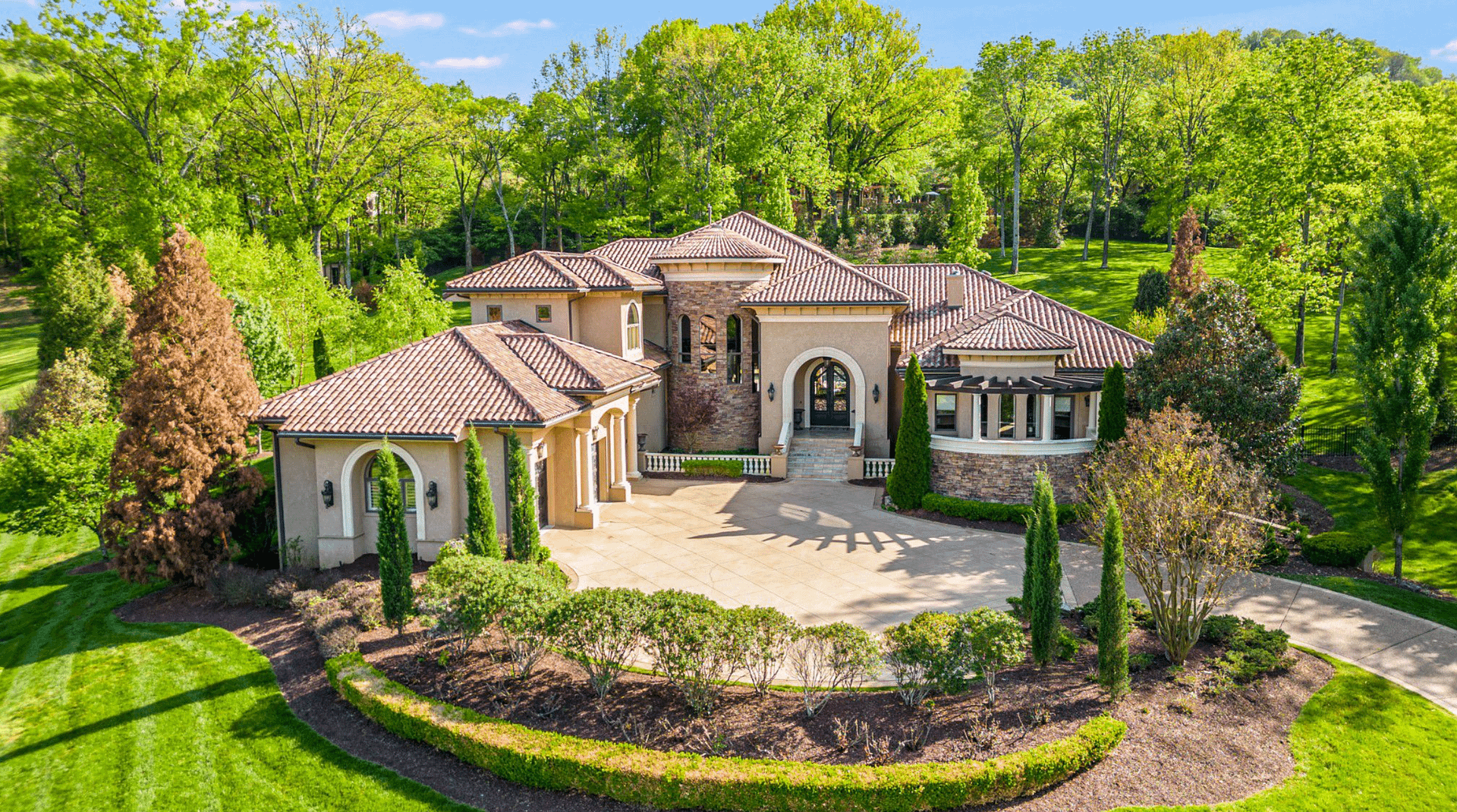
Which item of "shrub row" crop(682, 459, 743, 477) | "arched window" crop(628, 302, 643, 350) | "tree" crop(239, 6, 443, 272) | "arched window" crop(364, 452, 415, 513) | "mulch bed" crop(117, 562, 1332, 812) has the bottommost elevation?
"mulch bed" crop(117, 562, 1332, 812)

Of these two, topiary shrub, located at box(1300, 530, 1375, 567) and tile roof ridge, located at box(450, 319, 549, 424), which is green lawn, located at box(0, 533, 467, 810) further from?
topiary shrub, located at box(1300, 530, 1375, 567)

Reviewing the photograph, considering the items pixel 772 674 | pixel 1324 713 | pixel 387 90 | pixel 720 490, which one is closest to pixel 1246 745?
pixel 1324 713

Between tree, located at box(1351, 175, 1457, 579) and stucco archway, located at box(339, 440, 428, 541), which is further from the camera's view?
stucco archway, located at box(339, 440, 428, 541)

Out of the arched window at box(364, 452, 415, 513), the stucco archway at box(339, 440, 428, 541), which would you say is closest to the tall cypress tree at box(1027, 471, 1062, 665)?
the stucco archway at box(339, 440, 428, 541)

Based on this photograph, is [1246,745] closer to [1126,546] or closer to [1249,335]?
[1126,546]

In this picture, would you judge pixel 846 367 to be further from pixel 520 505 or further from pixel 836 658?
pixel 836 658

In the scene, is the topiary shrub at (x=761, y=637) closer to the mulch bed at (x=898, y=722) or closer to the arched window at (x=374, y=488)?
the mulch bed at (x=898, y=722)

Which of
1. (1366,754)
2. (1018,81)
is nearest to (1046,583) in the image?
(1366,754)
